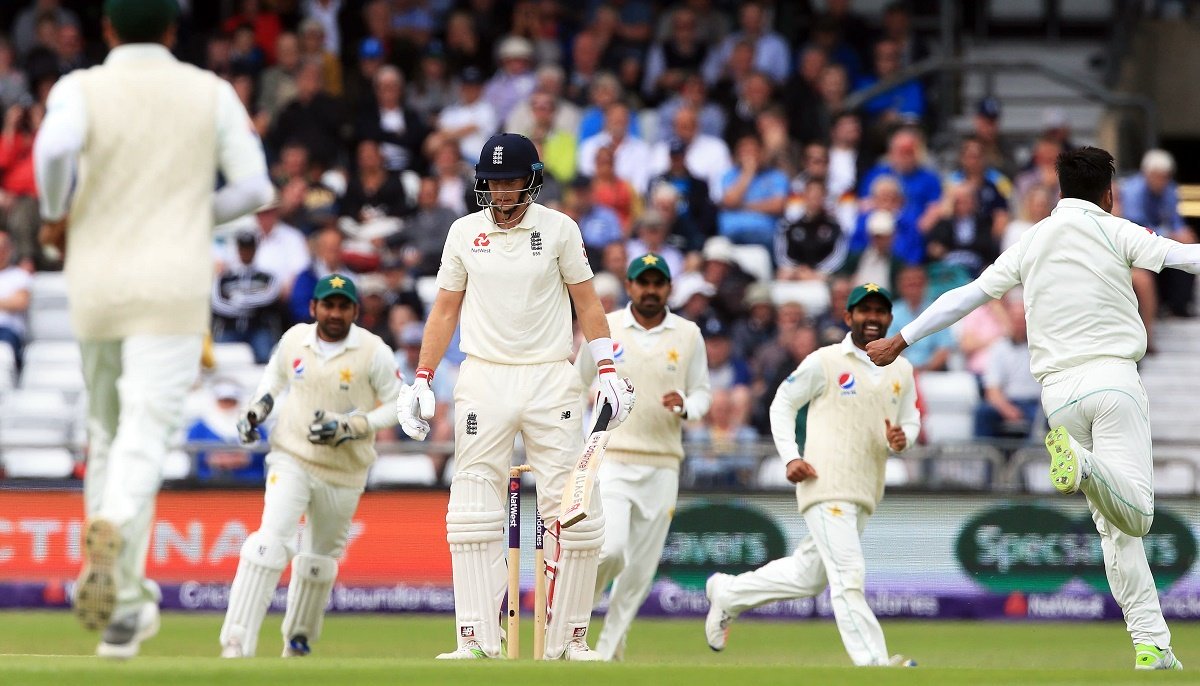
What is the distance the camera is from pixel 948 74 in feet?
68.6

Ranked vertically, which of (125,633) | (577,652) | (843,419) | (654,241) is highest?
(654,241)

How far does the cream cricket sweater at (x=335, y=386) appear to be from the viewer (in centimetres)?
1143

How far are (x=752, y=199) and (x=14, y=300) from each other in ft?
23.6

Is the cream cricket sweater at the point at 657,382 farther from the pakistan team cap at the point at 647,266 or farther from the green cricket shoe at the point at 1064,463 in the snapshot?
the green cricket shoe at the point at 1064,463

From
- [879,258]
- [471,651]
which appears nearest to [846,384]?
[471,651]

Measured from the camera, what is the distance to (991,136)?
19.1m

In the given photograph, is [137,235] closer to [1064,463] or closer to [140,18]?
[140,18]

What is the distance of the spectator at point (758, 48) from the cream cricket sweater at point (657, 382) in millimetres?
8635

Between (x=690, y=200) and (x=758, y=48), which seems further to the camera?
(x=758, y=48)

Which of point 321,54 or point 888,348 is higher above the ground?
point 321,54

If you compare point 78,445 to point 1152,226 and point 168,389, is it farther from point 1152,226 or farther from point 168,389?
point 1152,226

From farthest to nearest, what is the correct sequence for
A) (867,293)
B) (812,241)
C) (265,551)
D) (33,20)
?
(33,20) → (812,241) → (265,551) → (867,293)

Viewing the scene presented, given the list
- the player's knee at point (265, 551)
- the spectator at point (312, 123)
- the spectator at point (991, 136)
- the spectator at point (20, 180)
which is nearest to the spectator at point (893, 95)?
the spectator at point (991, 136)

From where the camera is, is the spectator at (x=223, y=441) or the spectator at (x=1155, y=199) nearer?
the spectator at (x=223, y=441)
